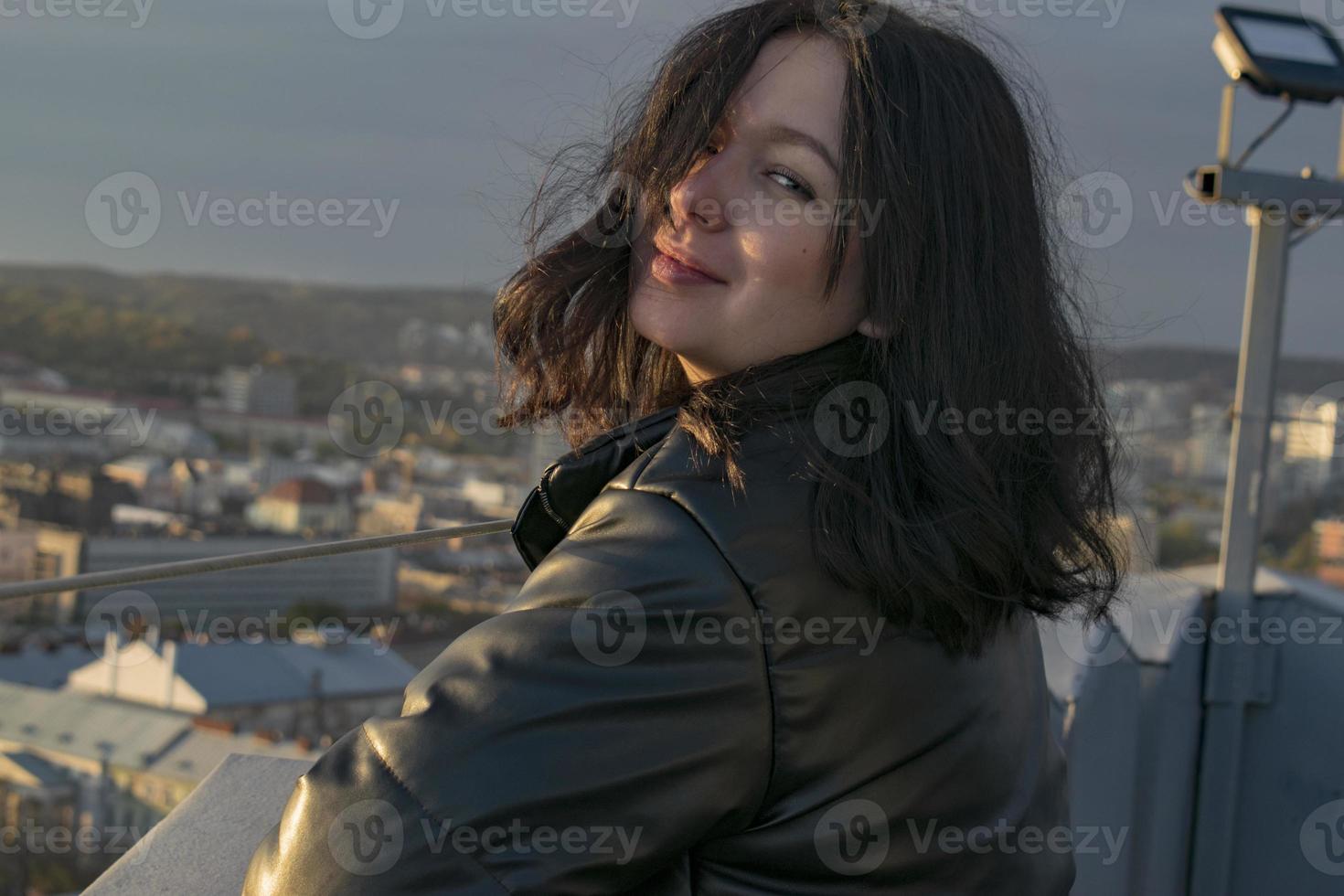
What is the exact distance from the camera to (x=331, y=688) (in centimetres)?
940

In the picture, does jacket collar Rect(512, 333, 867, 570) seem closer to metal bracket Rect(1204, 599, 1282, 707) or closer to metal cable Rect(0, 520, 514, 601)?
metal cable Rect(0, 520, 514, 601)

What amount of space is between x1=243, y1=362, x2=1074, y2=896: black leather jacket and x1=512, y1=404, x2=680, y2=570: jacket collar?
0.42 feet

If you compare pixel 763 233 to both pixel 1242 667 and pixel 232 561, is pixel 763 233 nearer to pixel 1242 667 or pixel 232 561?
pixel 232 561

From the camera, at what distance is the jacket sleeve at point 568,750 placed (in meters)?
0.80

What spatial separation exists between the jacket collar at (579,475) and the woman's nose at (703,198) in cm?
19

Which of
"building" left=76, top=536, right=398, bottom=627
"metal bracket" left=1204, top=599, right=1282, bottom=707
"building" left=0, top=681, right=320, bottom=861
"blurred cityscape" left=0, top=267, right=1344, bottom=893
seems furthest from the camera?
"building" left=76, top=536, right=398, bottom=627

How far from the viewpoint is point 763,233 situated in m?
1.13

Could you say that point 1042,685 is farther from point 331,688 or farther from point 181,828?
point 331,688

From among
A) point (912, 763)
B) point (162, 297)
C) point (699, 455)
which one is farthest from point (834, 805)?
point (162, 297)

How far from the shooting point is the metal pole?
2221mm

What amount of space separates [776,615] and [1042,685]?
18.7 inches

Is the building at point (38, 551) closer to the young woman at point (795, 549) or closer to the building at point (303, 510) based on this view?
the building at point (303, 510)

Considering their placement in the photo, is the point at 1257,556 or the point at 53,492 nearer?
the point at 1257,556

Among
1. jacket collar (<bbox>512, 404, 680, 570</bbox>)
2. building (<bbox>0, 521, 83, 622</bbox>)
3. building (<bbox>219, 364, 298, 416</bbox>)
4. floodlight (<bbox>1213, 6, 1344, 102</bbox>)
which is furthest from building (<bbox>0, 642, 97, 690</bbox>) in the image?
jacket collar (<bbox>512, 404, 680, 570</bbox>)
